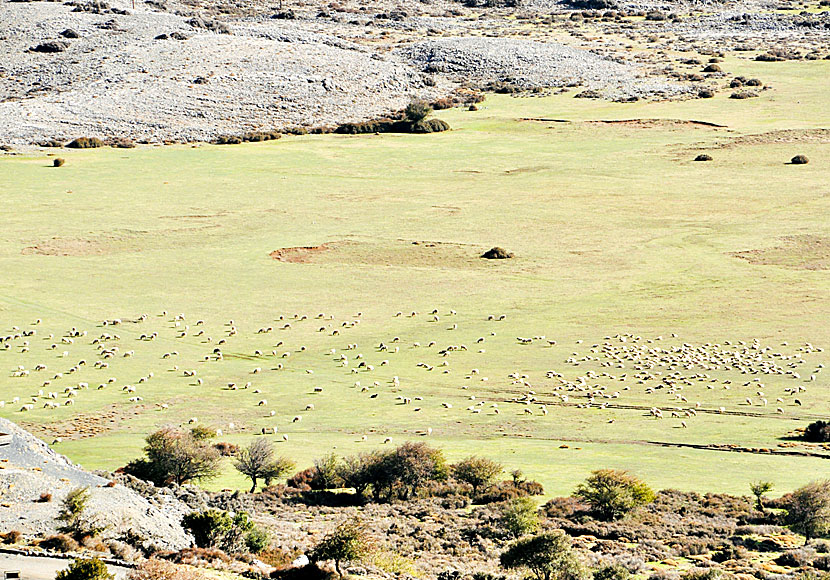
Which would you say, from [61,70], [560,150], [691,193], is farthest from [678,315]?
[61,70]

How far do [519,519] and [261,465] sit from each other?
8.00 meters

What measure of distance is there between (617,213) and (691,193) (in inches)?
319

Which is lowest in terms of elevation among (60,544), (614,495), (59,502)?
(614,495)

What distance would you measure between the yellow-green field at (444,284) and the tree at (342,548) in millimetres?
9487

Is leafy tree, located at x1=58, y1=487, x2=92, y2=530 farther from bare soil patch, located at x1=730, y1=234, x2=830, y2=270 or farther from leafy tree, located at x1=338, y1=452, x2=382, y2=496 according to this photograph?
bare soil patch, located at x1=730, y1=234, x2=830, y2=270

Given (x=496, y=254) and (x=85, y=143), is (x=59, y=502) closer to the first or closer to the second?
(x=496, y=254)

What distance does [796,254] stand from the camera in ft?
212

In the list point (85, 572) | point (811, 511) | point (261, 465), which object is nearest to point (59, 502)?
point (85, 572)

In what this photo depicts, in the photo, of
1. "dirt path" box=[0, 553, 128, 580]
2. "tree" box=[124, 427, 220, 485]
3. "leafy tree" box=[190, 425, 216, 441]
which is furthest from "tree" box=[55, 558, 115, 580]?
"leafy tree" box=[190, 425, 216, 441]

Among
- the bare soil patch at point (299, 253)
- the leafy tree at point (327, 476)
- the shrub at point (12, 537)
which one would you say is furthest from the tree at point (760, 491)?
the bare soil patch at point (299, 253)

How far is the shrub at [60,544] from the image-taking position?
24719mm

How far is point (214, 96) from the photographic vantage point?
105m

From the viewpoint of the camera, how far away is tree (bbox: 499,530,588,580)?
2658 cm

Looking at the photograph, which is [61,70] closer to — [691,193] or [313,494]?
[691,193]
